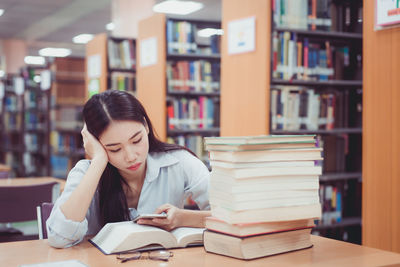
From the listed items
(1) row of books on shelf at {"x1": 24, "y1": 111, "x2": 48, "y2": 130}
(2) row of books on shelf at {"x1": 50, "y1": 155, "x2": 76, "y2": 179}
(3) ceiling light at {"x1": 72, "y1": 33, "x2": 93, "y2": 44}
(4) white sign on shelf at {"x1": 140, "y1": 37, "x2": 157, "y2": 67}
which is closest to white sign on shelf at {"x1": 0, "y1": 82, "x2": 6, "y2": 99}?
(1) row of books on shelf at {"x1": 24, "y1": 111, "x2": 48, "y2": 130}

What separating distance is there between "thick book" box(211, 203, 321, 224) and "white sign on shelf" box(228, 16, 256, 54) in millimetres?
2339

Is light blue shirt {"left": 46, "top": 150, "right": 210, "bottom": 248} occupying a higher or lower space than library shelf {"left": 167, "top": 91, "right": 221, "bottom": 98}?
lower

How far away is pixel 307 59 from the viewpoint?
3.94m

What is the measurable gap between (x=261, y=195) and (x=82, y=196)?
0.64 m

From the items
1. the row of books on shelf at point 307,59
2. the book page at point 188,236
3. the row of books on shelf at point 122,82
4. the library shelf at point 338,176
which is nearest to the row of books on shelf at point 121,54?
the row of books on shelf at point 122,82

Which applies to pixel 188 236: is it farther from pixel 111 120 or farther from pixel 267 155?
pixel 111 120

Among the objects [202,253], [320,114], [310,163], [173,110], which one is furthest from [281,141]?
[173,110]

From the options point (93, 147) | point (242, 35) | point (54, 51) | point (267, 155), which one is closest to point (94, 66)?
point (242, 35)

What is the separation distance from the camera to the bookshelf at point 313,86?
12.2 ft

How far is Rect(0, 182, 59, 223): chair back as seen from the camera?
2988mm

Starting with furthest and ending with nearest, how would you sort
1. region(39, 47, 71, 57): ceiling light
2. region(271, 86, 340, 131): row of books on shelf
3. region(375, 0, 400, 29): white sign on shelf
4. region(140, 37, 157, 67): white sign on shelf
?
region(39, 47, 71, 57): ceiling light < region(140, 37, 157, 67): white sign on shelf < region(271, 86, 340, 131): row of books on shelf < region(375, 0, 400, 29): white sign on shelf

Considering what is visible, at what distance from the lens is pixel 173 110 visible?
5.11 meters

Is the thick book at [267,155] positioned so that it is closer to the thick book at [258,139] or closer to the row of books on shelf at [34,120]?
the thick book at [258,139]

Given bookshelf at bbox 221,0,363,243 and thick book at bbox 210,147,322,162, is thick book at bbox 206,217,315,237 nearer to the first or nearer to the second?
thick book at bbox 210,147,322,162
